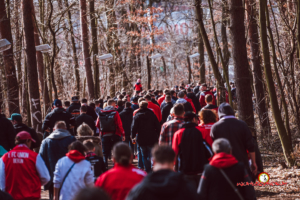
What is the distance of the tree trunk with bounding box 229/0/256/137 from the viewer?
10.4 metres

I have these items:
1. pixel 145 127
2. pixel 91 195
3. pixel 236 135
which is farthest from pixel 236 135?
pixel 91 195

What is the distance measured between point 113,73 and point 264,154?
1869 cm

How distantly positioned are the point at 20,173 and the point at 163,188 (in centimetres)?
321

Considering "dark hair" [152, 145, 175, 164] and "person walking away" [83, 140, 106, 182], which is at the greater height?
"dark hair" [152, 145, 175, 164]

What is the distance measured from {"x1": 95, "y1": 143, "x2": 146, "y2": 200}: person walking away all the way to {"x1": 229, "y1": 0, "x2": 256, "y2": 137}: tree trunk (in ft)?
23.1

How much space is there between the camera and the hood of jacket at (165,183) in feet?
10.3

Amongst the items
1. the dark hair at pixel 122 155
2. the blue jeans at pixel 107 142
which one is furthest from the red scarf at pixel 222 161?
the blue jeans at pixel 107 142

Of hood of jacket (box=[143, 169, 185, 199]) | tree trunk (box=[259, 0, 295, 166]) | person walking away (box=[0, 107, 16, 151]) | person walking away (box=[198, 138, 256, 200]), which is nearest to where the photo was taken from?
hood of jacket (box=[143, 169, 185, 199])

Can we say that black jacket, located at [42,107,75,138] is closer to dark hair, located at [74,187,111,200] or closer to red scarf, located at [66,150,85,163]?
red scarf, located at [66,150,85,163]

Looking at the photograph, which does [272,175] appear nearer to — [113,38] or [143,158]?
[143,158]

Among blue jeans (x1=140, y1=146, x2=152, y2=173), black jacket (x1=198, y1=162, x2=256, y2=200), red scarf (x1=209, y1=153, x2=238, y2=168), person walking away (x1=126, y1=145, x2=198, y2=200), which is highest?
person walking away (x1=126, y1=145, x2=198, y2=200)

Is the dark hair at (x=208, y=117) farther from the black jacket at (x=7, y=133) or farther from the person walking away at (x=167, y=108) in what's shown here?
the person walking away at (x=167, y=108)

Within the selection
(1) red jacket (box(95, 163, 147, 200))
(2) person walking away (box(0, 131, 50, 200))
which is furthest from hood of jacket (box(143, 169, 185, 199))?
(2) person walking away (box(0, 131, 50, 200))

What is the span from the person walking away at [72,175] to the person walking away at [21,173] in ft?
1.82
